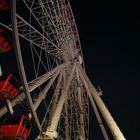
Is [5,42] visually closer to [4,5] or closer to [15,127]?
[4,5]

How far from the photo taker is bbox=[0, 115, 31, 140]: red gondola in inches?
272

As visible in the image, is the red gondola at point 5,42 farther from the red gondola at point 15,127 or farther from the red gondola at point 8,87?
the red gondola at point 15,127

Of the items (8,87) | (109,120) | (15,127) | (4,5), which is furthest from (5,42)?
(109,120)

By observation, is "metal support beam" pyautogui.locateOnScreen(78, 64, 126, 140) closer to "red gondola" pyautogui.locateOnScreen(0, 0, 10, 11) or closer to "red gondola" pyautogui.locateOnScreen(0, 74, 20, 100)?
"red gondola" pyautogui.locateOnScreen(0, 74, 20, 100)

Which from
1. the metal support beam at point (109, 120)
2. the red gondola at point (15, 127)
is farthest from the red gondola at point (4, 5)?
the metal support beam at point (109, 120)

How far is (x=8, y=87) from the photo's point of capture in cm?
692

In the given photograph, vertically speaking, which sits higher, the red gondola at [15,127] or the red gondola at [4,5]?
the red gondola at [4,5]

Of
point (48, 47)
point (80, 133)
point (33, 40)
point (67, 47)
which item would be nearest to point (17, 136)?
point (33, 40)

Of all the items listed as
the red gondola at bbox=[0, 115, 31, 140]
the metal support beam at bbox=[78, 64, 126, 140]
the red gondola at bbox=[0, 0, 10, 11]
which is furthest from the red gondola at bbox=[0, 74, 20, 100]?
the metal support beam at bbox=[78, 64, 126, 140]

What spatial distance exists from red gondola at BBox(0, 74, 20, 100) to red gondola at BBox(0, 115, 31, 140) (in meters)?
0.64

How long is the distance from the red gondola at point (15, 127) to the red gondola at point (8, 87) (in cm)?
64

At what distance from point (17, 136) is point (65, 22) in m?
10.8

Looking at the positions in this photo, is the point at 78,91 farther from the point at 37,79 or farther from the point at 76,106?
the point at 37,79

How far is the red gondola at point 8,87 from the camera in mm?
6799
